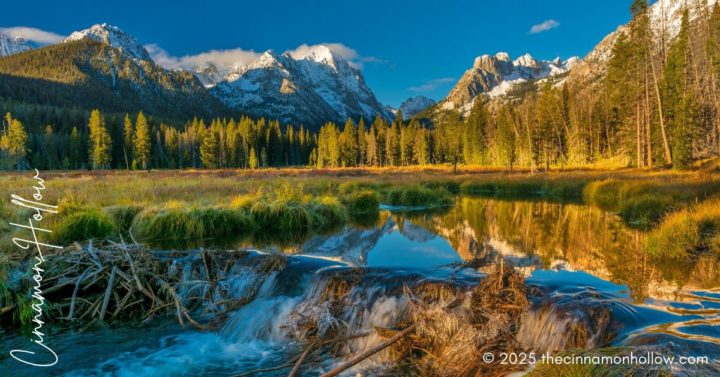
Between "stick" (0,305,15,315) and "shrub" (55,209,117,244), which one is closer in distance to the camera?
"stick" (0,305,15,315)

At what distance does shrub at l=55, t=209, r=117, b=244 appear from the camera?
1256 cm

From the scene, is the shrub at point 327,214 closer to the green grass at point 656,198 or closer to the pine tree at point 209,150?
the green grass at point 656,198

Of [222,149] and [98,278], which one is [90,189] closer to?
[98,278]

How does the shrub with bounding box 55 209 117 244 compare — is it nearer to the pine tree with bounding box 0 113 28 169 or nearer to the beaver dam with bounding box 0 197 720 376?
the beaver dam with bounding box 0 197 720 376

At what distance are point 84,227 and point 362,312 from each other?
10.6 meters

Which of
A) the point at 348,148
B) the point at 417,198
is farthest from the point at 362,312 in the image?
the point at 348,148

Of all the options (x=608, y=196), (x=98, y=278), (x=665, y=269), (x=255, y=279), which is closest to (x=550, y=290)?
(x=665, y=269)

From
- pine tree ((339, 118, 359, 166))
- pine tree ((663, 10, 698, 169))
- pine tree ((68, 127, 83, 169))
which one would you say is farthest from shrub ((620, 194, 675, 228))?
pine tree ((68, 127, 83, 169))

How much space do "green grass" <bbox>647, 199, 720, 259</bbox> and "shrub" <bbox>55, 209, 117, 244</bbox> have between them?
16.0m

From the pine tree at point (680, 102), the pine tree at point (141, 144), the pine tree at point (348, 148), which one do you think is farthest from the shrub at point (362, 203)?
the pine tree at point (348, 148)

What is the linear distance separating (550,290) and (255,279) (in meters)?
6.08

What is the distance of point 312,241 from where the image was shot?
1461 centimetres

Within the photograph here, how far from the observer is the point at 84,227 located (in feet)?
43.2

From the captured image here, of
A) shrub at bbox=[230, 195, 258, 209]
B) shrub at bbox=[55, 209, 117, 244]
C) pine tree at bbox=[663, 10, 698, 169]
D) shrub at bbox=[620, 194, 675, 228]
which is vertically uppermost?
pine tree at bbox=[663, 10, 698, 169]
